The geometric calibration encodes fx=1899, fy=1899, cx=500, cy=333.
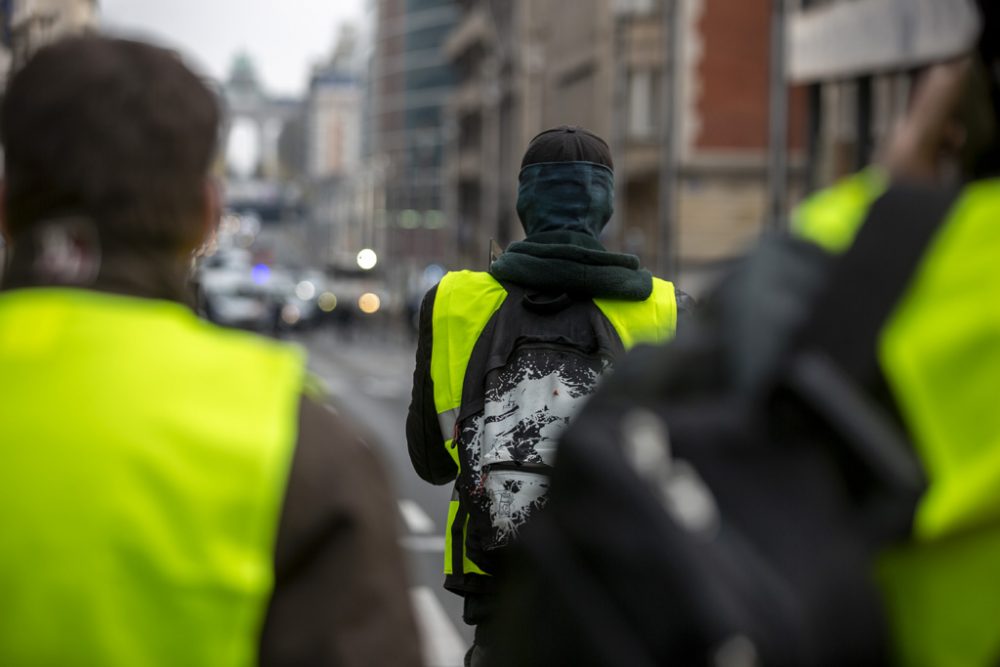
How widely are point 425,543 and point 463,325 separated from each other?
8544mm

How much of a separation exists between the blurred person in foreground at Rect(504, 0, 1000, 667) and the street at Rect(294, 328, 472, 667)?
531mm

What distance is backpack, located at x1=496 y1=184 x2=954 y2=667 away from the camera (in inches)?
55.9

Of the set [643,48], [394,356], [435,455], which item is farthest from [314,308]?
[435,455]

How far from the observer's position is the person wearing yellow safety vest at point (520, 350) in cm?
401

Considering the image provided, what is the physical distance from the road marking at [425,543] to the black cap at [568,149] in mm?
7866

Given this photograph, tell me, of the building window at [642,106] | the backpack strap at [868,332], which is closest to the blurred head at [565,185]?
the backpack strap at [868,332]

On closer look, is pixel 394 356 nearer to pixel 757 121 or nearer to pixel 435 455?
pixel 757 121

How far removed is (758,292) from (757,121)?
41.4 meters

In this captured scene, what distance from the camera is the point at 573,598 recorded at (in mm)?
1524

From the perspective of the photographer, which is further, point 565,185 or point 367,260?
point 367,260

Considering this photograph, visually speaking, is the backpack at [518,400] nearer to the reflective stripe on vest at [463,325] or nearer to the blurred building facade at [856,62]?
the reflective stripe on vest at [463,325]

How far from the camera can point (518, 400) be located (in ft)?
13.3

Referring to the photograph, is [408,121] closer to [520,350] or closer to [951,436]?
[520,350]

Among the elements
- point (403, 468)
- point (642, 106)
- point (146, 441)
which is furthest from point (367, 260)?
point (146, 441)
